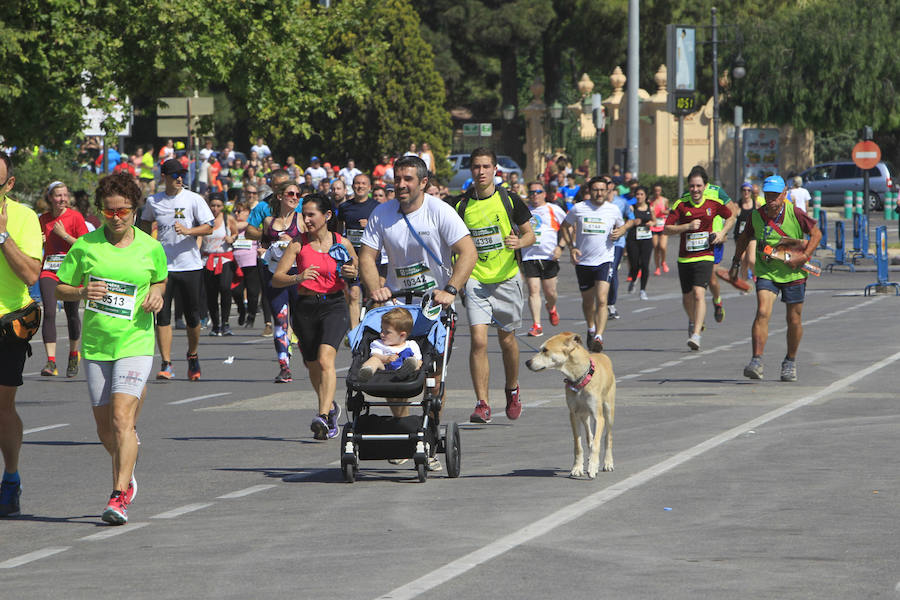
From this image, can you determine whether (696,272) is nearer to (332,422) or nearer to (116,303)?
(332,422)

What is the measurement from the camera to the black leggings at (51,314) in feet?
53.8

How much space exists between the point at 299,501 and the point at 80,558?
171 centimetres

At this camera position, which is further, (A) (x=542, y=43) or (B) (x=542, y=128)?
(A) (x=542, y=43)

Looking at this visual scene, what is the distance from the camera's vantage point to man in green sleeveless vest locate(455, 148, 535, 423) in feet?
39.5

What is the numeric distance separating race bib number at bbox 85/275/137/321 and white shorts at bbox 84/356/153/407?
0.73ft

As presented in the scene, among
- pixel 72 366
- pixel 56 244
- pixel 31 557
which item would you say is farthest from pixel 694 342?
pixel 31 557

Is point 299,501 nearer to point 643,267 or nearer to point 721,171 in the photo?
point 643,267

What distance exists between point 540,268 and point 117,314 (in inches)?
552

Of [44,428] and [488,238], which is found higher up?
[488,238]

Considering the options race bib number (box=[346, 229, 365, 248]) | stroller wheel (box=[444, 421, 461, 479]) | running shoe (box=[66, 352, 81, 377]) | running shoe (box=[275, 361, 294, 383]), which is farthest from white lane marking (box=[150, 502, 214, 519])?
race bib number (box=[346, 229, 365, 248])

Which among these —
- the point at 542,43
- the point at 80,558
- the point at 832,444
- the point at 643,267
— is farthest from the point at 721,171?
the point at 80,558

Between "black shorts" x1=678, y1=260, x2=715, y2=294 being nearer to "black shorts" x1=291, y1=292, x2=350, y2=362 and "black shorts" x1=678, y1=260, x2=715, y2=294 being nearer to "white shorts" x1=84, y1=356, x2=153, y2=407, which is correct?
"black shorts" x1=291, y1=292, x2=350, y2=362

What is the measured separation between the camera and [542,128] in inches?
2603

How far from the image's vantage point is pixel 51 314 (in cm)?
1736
